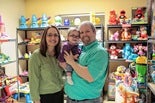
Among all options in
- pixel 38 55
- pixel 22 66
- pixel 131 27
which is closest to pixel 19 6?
pixel 22 66

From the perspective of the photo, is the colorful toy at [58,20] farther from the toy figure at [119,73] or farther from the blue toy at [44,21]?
A: the toy figure at [119,73]

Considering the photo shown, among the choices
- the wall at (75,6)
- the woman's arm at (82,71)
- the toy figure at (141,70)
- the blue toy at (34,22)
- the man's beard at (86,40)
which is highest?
the wall at (75,6)

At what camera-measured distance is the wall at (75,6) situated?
4.61 meters

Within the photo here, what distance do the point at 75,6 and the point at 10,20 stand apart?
149 cm

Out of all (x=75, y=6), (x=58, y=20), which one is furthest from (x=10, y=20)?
(x=75, y=6)

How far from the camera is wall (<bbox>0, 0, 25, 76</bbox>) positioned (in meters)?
4.41

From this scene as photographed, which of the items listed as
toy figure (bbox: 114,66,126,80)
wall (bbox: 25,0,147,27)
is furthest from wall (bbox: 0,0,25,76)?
toy figure (bbox: 114,66,126,80)

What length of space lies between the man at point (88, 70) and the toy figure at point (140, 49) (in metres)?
2.42

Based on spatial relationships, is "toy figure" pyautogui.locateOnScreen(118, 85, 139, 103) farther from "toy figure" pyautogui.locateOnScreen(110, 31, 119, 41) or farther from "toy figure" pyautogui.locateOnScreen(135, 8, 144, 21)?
"toy figure" pyautogui.locateOnScreen(135, 8, 144, 21)

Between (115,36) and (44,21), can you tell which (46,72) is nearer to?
(115,36)

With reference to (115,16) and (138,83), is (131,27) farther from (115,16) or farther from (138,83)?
(138,83)

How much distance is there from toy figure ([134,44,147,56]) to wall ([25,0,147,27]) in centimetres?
79

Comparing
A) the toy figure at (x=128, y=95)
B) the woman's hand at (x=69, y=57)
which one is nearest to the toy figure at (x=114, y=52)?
the toy figure at (x=128, y=95)

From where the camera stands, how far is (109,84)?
14.4 feet
